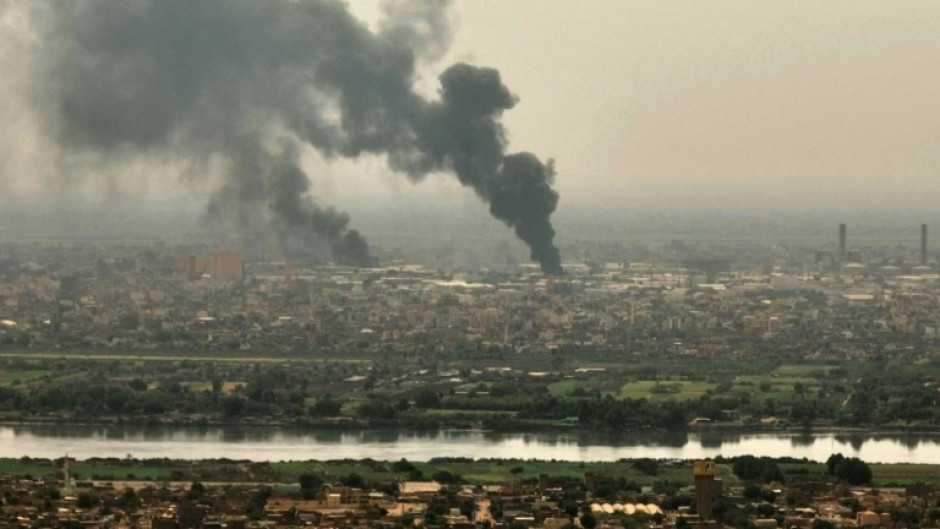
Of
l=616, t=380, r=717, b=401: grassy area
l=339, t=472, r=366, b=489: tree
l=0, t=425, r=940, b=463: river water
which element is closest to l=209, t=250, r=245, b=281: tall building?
l=616, t=380, r=717, b=401: grassy area

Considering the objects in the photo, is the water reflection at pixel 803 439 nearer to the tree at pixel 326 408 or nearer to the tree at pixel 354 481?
the tree at pixel 326 408

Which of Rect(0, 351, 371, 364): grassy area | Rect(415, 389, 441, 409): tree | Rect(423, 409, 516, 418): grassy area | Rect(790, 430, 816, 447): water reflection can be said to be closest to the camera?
Rect(790, 430, 816, 447): water reflection

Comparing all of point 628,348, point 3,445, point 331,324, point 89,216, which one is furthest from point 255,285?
point 3,445

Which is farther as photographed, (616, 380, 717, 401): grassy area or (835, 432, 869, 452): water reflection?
(616, 380, 717, 401): grassy area

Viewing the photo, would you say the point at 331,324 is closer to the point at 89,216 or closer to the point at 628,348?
the point at 628,348

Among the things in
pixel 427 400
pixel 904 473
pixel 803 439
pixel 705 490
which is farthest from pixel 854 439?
pixel 705 490

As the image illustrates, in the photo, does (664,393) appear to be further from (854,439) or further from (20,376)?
(20,376)

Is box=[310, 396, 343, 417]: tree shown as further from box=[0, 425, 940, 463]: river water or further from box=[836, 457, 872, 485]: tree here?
box=[836, 457, 872, 485]: tree
